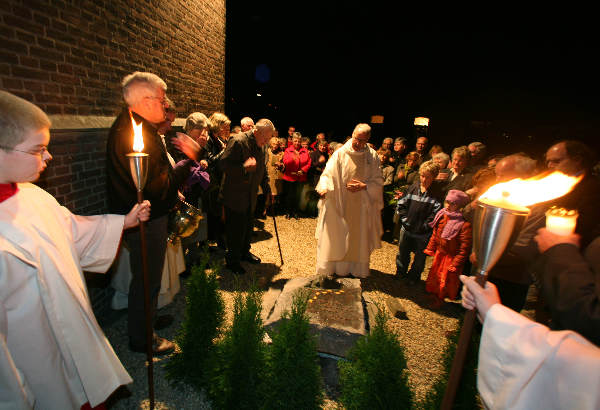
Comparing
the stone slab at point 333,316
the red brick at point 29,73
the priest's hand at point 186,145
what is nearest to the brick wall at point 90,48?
the red brick at point 29,73

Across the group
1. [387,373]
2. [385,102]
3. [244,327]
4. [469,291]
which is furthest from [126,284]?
[385,102]

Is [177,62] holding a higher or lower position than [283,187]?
higher

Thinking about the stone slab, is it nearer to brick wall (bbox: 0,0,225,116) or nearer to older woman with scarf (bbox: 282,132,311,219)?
brick wall (bbox: 0,0,225,116)

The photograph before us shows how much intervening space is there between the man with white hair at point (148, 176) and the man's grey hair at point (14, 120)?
3.20ft

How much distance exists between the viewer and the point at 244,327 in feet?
7.07

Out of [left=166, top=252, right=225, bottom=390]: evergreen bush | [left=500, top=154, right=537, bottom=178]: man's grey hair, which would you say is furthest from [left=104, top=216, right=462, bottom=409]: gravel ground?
[left=500, top=154, right=537, bottom=178]: man's grey hair

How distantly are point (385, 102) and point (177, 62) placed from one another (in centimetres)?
1622

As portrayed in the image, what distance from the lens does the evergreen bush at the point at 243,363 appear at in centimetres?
216

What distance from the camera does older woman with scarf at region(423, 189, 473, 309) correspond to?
409 centimetres

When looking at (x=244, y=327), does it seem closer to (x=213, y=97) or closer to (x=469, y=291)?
(x=469, y=291)

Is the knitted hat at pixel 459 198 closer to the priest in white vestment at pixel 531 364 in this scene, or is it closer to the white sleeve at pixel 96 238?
the priest in white vestment at pixel 531 364

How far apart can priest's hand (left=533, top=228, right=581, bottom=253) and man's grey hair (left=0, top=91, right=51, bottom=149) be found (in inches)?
93.8

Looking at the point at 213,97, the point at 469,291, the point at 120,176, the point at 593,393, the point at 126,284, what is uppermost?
the point at 213,97

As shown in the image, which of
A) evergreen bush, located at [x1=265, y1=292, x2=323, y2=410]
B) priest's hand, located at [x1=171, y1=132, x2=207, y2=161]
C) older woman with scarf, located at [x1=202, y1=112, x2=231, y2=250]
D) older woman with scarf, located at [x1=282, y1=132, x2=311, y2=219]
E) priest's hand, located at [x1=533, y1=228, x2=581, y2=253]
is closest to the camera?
priest's hand, located at [x1=533, y1=228, x2=581, y2=253]
